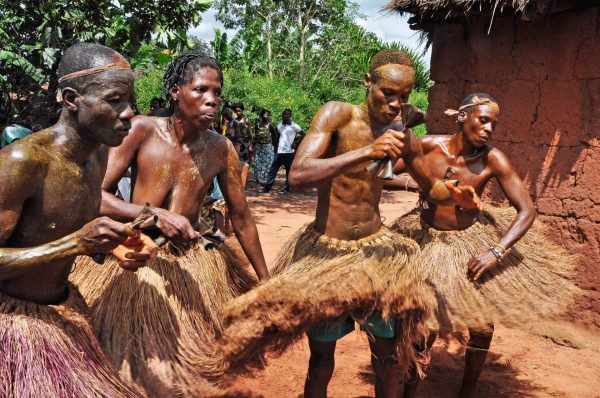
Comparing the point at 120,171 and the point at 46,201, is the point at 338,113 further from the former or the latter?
the point at 46,201

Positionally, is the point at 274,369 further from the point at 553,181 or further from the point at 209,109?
the point at 553,181

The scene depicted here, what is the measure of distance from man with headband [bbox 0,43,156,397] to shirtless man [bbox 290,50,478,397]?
1.00m

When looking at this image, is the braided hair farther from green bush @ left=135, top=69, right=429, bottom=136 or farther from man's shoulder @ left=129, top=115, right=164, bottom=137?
green bush @ left=135, top=69, right=429, bottom=136

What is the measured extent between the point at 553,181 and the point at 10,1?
19.8ft

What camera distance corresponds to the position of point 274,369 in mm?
4238

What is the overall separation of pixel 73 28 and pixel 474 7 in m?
4.55

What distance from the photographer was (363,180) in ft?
9.69

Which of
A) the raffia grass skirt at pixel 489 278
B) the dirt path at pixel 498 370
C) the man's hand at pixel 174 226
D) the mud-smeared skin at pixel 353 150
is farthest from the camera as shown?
the dirt path at pixel 498 370

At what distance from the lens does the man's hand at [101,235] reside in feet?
5.70

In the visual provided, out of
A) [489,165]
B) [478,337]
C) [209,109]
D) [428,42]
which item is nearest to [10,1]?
[428,42]

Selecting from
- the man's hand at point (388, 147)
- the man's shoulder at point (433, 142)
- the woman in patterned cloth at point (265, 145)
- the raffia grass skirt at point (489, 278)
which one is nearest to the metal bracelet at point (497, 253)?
the raffia grass skirt at point (489, 278)

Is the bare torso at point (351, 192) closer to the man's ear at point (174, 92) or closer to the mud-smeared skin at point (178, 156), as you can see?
the mud-smeared skin at point (178, 156)

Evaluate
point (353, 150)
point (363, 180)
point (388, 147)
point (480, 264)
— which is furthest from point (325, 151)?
point (480, 264)

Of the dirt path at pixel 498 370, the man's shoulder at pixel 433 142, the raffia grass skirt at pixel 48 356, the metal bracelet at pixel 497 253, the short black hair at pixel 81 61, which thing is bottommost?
the dirt path at pixel 498 370
